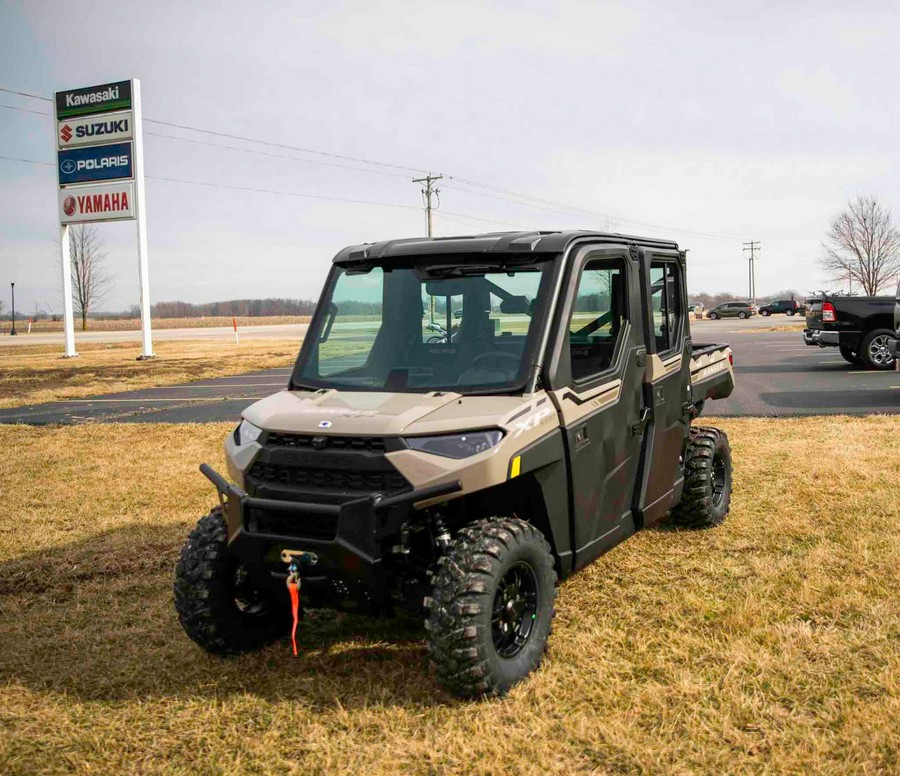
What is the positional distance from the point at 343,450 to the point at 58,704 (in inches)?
71.2

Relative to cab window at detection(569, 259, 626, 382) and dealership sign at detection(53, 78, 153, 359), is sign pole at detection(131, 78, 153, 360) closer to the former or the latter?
dealership sign at detection(53, 78, 153, 359)

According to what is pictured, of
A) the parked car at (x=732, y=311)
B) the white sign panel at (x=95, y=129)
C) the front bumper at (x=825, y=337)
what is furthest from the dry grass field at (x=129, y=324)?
the front bumper at (x=825, y=337)

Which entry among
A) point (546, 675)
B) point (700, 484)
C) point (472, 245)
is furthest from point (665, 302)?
point (546, 675)

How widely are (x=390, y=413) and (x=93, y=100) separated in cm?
2985

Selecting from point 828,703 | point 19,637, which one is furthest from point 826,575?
point 19,637

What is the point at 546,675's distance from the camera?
418 cm

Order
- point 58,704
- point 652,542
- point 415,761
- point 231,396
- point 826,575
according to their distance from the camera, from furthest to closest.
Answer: point 231,396, point 652,542, point 826,575, point 58,704, point 415,761

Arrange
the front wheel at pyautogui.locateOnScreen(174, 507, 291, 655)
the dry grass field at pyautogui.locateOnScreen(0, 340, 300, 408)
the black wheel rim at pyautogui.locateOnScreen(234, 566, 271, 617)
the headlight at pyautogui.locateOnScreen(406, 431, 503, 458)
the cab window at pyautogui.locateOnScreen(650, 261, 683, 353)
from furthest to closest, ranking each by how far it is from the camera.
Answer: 1. the dry grass field at pyautogui.locateOnScreen(0, 340, 300, 408)
2. the cab window at pyautogui.locateOnScreen(650, 261, 683, 353)
3. the black wheel rim at pyautogui.locateOnScreen(234, 566, 271, 617)
4. the front wheel at pyautogui.locateOnScreen(174, 507, 291, 655)
5. the headlight at pyautogui.locateOnScreen(406, 431, 503, 458)

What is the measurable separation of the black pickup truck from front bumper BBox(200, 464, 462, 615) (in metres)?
16.8

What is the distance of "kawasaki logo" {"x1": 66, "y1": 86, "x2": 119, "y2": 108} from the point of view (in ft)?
96.4

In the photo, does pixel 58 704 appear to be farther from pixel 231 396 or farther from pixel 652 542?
pixel 231 396

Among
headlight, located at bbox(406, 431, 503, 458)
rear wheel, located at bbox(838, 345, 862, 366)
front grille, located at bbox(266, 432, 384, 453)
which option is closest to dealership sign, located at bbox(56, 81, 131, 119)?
rear wheel, located at bbox(838, 345, 862, 366)

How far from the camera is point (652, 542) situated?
6.38 m

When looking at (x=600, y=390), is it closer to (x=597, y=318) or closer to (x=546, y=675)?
(x=597, y=318)
